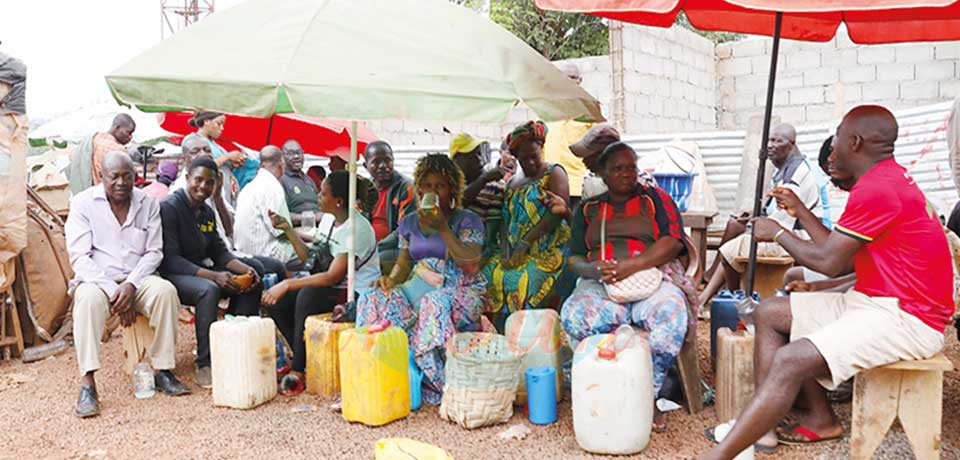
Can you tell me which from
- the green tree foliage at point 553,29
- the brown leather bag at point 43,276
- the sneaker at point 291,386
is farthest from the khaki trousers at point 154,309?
the green tree foliage at point 553,29

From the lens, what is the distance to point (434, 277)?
449cm

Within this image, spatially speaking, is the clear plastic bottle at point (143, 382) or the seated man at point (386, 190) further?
the seated man at point (386, 190)

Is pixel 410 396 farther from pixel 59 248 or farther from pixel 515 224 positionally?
pixel 59 248

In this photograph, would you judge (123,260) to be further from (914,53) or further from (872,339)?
(914,53)

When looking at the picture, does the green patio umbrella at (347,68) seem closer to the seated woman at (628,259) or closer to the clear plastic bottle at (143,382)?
the seated woman at (628,259)

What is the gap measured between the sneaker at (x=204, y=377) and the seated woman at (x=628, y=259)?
2.31m

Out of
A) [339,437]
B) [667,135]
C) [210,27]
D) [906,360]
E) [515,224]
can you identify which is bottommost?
[339,437]

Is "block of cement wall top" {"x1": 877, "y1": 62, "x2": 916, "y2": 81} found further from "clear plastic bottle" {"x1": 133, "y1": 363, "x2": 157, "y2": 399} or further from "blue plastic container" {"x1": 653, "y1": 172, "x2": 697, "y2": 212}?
"clear plastic bottle" {"x1": 133, "y1": 363, "x2": 157, "y2": 399}

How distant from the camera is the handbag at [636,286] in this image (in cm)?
403

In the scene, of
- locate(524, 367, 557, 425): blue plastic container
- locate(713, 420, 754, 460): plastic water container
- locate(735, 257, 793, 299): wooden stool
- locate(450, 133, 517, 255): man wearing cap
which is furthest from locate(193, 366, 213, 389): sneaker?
locate(735, 257, 793, 299): wooden stool

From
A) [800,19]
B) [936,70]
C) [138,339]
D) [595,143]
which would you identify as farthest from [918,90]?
[138,339]

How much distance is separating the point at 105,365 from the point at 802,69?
9.24 m

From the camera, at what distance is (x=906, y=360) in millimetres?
3111

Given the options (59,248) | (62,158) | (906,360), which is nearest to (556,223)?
(906,360)
